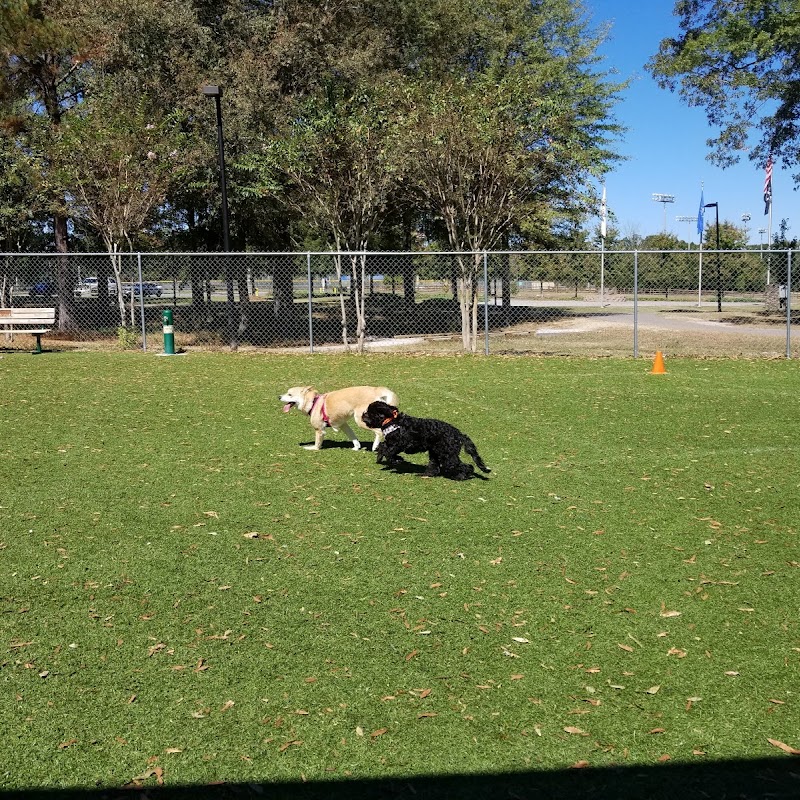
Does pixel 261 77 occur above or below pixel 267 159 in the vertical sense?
above

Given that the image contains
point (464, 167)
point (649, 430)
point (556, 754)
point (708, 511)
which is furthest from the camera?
point (464, 167)

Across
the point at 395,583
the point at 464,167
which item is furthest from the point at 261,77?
the point at 395,583

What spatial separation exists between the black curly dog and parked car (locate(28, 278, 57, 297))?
2019 cm

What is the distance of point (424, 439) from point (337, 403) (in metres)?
1.25

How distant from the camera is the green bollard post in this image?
16.7 metres

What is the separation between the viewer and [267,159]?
1866 cm

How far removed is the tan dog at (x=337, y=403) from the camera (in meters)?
7.48

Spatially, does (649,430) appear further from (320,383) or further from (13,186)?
(13,186)

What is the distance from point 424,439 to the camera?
22.0ft

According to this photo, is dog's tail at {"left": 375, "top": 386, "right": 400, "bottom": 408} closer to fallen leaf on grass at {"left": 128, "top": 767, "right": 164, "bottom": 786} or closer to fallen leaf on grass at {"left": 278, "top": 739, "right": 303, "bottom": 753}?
fallen leaf on grass at {"left": 278, "top": 739, "right": 303, "bottom": 753}

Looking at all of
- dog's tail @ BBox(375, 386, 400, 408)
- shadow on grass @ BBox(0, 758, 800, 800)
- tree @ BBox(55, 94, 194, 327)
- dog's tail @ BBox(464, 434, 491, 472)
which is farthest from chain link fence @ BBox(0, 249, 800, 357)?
shadow on grass @ BBox(0, 758, 800, 800)

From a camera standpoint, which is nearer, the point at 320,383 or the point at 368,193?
the point at 320,383

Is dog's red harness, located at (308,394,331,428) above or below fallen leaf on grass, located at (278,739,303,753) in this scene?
above

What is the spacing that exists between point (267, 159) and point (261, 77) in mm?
2392
